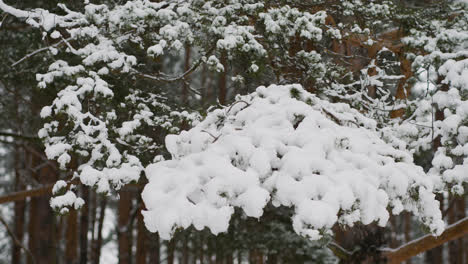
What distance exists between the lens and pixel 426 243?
219 inches

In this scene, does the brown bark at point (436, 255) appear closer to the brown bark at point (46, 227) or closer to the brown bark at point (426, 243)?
the brown bark at point (426, 243)

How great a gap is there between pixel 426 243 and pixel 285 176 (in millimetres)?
4033

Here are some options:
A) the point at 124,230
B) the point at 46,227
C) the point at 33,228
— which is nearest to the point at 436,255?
the point at 124,230

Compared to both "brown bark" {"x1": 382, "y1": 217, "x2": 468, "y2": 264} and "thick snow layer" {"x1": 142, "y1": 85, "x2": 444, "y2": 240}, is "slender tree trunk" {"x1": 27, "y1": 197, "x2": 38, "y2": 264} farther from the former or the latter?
"thick snow layer" {"x1": 142, "y1": 85, "x2": 444, "y2": 240}

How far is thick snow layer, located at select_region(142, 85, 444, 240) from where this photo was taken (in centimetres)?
235

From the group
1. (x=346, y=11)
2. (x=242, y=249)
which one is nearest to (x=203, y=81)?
(x=242, y=249)

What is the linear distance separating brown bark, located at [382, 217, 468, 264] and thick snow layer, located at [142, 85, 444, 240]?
300 cm

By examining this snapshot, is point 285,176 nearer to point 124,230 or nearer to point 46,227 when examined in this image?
point 124,230

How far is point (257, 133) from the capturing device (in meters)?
2.88

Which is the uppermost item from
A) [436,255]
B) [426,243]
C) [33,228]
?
[33,228]

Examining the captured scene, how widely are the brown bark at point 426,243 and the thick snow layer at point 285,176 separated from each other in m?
3.00

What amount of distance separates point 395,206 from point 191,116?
283 cm

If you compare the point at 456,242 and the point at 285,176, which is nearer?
the point at 285,176

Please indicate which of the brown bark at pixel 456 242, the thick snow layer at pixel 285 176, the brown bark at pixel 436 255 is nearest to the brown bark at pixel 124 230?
the thick snow layer at pixel 285 176
